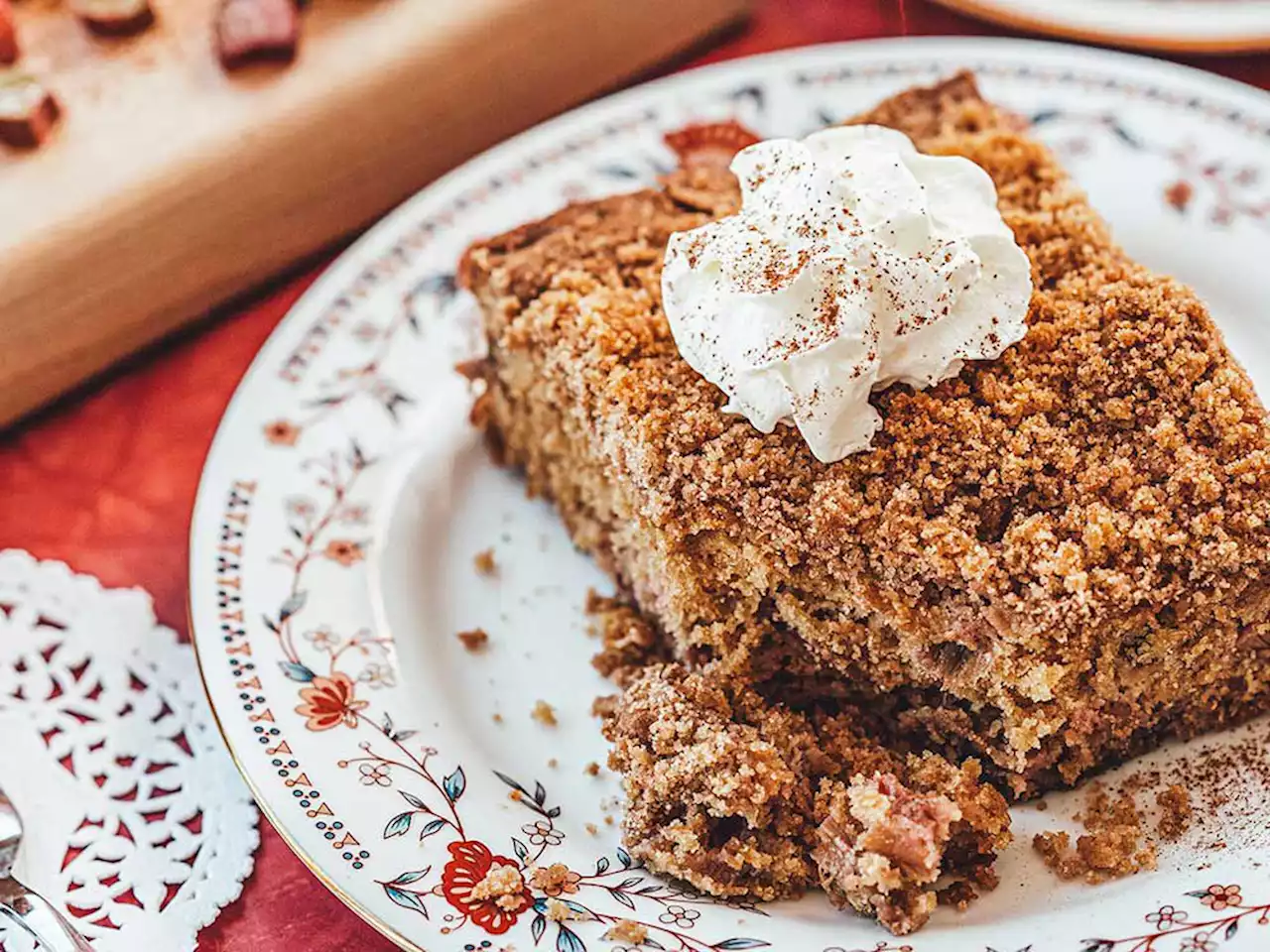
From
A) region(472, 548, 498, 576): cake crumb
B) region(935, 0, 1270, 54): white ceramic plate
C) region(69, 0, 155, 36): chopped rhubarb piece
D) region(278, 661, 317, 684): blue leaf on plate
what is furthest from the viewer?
region(69, 0, 155, 36): chopped rhubarb piece

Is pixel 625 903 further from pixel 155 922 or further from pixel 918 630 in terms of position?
pixel 155 922

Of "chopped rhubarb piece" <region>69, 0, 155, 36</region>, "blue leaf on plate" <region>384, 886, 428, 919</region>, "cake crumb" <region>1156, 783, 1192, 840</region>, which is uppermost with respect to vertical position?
"chopped rhubarb piece" <region>69, 0, 155, 36</region>

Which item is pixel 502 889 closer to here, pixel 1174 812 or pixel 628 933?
pixel 628 933

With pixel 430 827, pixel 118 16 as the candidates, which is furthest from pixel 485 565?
pixel 118 16

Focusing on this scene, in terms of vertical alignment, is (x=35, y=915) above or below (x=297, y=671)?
below

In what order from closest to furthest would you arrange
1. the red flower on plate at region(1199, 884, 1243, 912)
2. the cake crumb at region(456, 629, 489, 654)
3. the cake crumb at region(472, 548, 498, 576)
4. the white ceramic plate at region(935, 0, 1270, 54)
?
1. the red flower on plate at region(1199, 884, 1243, 912)
2. the cake crumb at region(456, 629, 489, 654)
3. the cake crumb at region(472, 548, 498, 576)
4. the white ceramic plate at region(935, 0, 1270, 54)

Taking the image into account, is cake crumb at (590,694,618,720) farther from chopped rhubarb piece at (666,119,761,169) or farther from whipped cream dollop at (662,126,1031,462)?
chopped rhubarb piece at (666,119,761,169)

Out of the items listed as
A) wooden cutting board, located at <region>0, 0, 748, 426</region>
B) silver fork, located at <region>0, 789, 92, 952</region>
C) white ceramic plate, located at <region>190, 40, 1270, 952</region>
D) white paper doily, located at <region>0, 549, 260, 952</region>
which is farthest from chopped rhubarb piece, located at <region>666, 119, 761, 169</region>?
silver fork, located at <region>0, 789, 92, 952</region>
